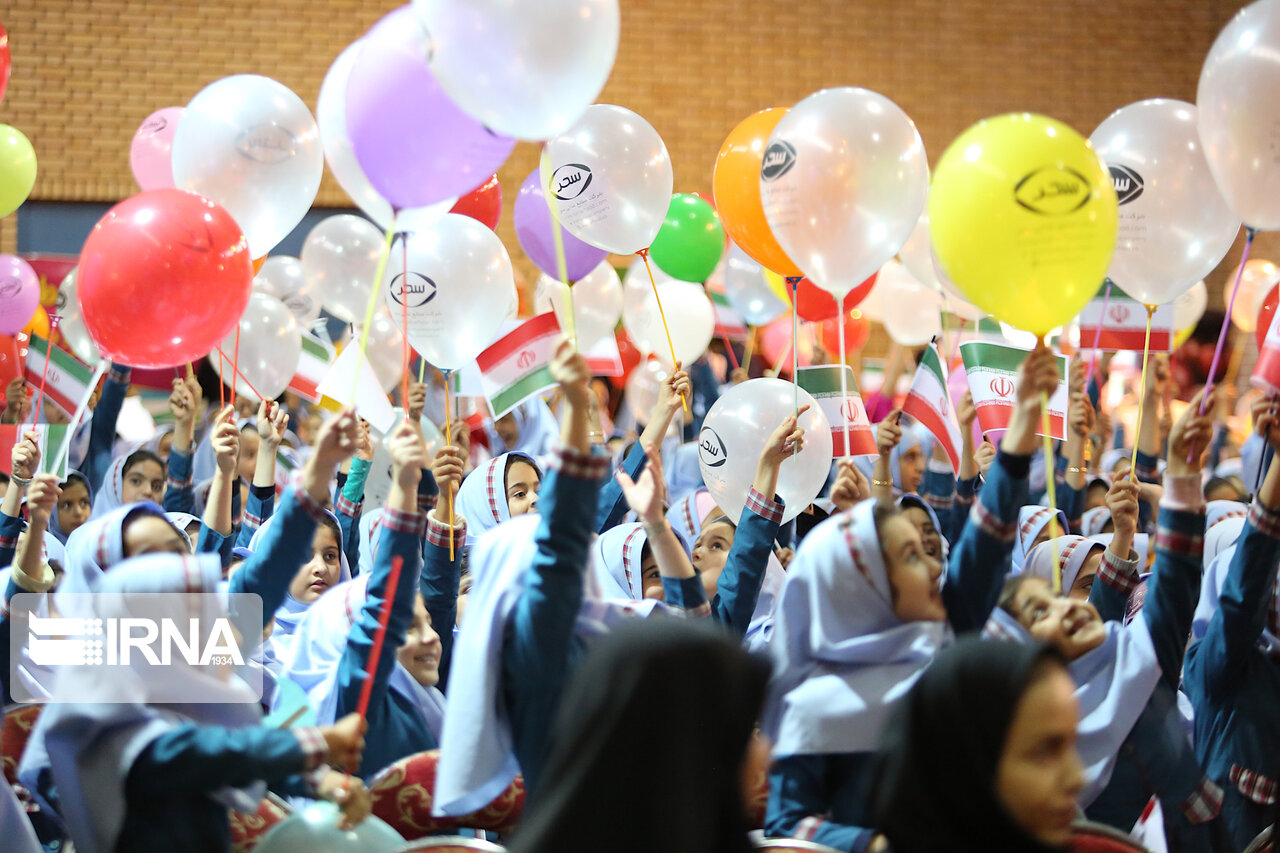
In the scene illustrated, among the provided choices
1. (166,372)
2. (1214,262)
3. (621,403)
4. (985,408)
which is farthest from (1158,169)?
(166,372)

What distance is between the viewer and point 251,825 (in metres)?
2.02

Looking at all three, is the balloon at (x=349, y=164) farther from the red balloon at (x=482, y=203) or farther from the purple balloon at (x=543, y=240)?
the red balloon at (x=482, y=203)

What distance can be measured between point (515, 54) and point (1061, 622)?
58.6 inches

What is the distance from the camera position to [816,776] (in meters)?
1.99

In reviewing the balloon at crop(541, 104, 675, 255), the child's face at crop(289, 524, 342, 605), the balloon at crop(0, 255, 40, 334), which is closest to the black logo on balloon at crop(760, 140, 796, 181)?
the balloon at crop(541, 104, 675, 255)

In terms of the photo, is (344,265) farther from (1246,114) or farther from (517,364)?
(1246,114)

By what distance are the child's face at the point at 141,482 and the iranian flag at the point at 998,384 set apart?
296 cm

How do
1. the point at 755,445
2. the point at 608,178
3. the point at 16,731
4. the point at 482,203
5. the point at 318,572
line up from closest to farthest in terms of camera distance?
the point at 16,731, the point at 318,572, the point at 755,445, the point at 608,178, the point at 482,203

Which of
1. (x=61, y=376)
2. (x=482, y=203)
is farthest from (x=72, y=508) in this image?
(x=482, y=203)

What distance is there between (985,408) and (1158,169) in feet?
2.65

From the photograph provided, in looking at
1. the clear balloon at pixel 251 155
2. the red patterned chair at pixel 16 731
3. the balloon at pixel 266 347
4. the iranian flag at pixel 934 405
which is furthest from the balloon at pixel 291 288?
the red patterned chair at pixel 16 731

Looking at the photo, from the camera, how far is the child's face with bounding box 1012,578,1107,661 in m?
2.22

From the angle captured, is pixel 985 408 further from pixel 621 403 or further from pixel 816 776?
pixel 621 403

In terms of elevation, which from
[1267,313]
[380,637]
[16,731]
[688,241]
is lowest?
[16,731]
